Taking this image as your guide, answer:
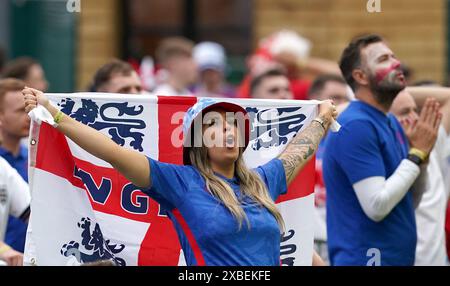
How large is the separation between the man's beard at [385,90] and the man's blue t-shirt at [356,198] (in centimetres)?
8

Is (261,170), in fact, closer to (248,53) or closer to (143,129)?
(143,129)

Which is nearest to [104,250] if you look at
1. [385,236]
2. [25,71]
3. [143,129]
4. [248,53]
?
[143,129]

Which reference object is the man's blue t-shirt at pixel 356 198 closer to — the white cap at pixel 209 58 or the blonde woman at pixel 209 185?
the blonde woman at pixel 209 185

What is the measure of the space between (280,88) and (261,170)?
3.66 metres

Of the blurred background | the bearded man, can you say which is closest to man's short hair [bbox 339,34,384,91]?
the bearded man

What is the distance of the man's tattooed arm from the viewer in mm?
6608

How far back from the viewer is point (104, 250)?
6.93 metres

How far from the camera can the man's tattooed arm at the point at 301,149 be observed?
6608 mm

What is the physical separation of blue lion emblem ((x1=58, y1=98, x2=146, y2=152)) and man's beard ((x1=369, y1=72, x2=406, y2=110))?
156 cm

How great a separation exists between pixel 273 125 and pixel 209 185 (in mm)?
1222

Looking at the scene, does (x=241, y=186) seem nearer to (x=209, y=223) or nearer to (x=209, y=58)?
(x=209, y=223)

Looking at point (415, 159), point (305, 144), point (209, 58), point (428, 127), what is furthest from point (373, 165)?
point (209, 58)

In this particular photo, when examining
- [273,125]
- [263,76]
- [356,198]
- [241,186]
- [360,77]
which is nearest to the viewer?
[241,186]

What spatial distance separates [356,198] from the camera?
7871 mm
